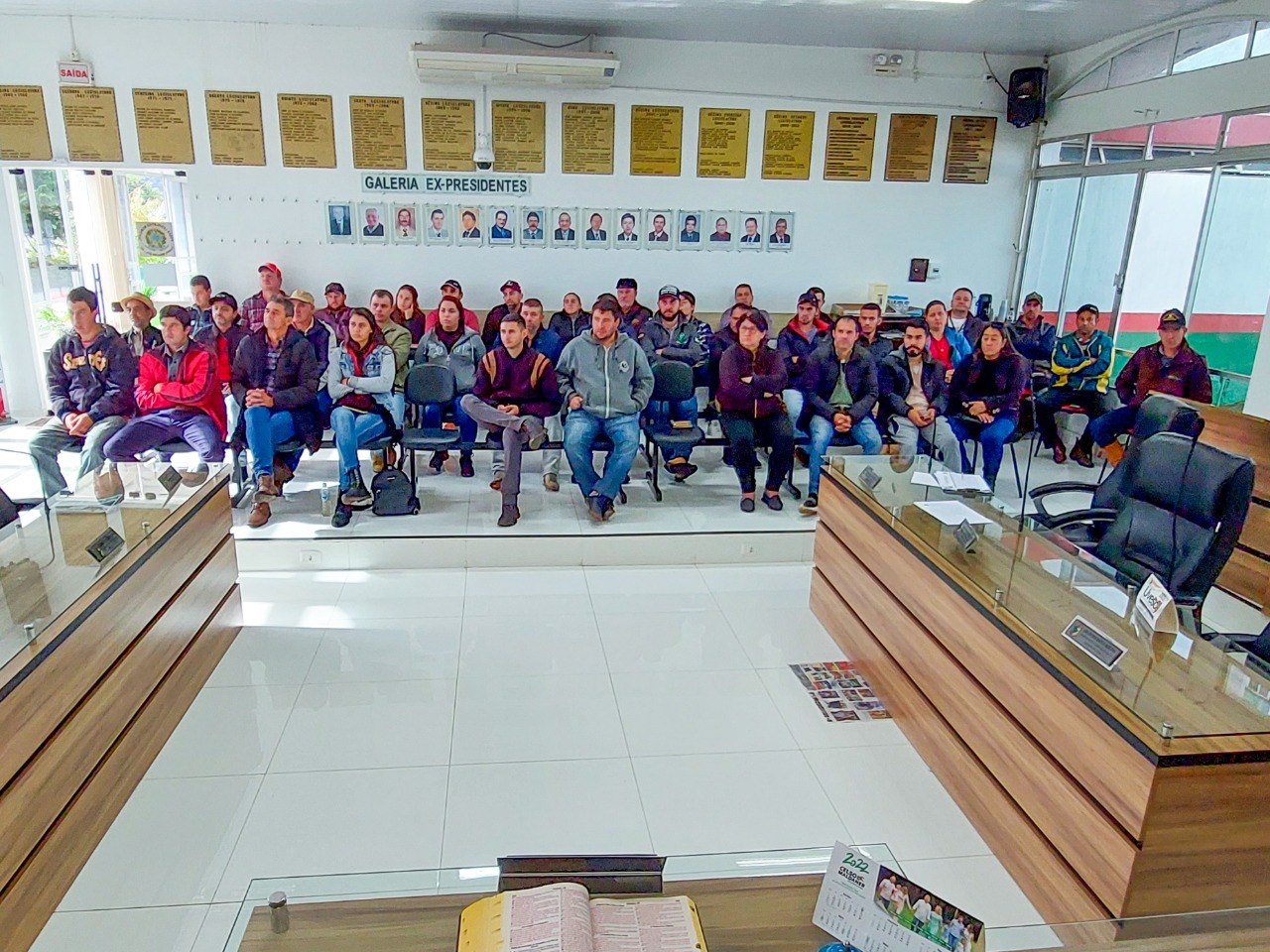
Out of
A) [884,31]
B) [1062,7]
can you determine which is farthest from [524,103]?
[1062,7]

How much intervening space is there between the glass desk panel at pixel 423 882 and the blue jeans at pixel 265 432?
3.70 metres

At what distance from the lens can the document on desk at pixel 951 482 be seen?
3.35m

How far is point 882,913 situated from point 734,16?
6.07m

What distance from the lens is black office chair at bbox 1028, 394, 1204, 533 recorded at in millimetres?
3389

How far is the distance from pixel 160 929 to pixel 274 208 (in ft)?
19.3

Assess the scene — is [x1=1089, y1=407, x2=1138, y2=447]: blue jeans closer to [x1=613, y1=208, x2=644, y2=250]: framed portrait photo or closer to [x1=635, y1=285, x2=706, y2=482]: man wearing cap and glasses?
[x1=635, y1=285, x2=706, y2=482]: man wearing cap and glasses

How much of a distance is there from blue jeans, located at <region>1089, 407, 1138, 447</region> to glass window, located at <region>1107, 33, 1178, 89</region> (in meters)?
2.41

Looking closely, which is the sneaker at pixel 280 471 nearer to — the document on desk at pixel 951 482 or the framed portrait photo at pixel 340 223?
the framed portrait photo at pixel 340 223

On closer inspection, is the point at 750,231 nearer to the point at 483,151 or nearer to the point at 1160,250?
the point at 483,151

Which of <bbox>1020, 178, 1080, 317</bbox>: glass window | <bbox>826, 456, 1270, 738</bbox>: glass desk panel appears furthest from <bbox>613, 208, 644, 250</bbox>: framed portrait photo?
<bbox>826, 456, 1270, 738</bbox>: glass desk panel

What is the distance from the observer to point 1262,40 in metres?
5.12

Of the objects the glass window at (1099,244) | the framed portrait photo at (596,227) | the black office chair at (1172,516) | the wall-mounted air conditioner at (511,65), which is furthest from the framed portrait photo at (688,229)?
the black office chair at (1172,516)

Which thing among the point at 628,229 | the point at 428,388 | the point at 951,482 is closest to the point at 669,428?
the point at 428,388

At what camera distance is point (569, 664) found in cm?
345
